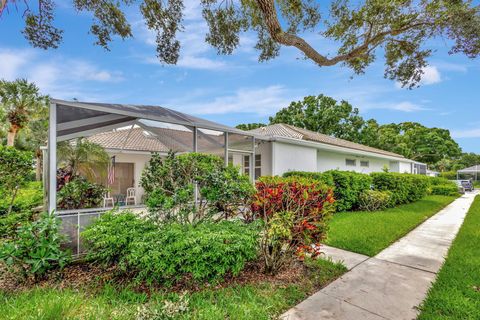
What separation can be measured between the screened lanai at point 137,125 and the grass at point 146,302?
2.04m

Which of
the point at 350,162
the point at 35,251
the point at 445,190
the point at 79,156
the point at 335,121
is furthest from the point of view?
the point at 335,121

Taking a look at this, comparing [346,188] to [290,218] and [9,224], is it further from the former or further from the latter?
[9,224]

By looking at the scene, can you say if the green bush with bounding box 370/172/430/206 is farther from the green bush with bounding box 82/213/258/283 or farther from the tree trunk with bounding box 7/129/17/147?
the tree trunk with bounding box 7/129/17/147

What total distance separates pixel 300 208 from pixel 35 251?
4564 mm

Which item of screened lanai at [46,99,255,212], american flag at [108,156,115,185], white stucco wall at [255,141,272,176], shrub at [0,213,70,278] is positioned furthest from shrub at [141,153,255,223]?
american flag at [108,156,115,185]

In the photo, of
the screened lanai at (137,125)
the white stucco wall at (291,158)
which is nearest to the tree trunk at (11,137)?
the screened lanai at (137,125)

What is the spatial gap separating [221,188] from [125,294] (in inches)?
90.2

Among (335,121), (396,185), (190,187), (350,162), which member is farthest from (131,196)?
(335,121)

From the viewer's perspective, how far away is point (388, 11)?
8.10 meters

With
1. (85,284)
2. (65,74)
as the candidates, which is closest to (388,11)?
(85,284)

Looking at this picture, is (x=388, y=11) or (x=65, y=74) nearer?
(x=388, y=11)

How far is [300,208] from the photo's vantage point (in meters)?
4.45

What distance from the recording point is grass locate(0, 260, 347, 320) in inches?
119

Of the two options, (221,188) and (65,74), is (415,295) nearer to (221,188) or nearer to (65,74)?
(221,188)
